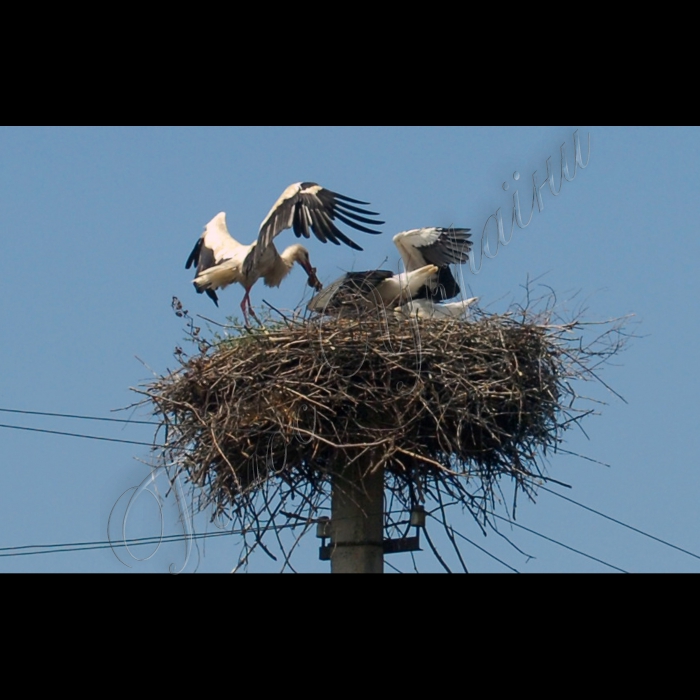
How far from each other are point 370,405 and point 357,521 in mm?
656

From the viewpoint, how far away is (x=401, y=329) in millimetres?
6680

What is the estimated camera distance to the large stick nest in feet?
21.0

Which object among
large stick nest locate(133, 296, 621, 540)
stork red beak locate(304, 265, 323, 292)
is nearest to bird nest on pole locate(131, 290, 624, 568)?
large stick nest locate(133, 296, 621, 540)

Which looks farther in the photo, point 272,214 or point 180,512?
point 272,214

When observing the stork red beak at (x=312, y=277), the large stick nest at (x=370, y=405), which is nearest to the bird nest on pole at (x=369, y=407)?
the large stick nest at (x=370, y=405)

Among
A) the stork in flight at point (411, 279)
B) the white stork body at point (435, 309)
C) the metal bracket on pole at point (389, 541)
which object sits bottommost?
the metal bracket on pole at point (389, 541)

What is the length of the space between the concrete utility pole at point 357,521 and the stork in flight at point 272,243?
1476mm

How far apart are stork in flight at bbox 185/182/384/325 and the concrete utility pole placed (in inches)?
58.1

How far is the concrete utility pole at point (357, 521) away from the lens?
260 inches

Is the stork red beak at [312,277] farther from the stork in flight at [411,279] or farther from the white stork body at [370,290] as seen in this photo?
the white stork body at [370,290]

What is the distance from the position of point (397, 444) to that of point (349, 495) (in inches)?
16.8
